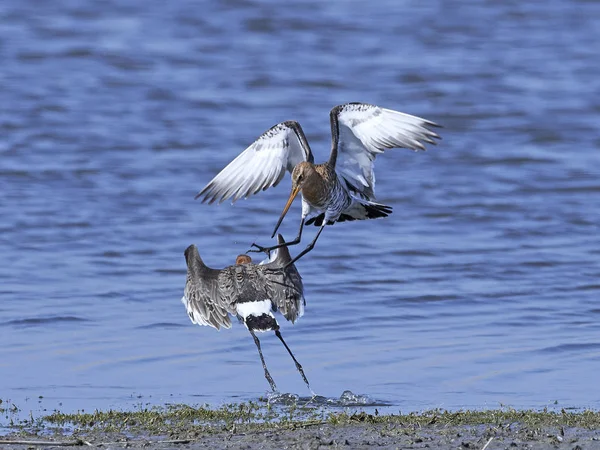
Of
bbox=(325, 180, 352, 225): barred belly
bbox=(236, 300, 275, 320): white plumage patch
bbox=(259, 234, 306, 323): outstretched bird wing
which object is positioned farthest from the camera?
bbox=(325, 180, 352, 225): barred belly

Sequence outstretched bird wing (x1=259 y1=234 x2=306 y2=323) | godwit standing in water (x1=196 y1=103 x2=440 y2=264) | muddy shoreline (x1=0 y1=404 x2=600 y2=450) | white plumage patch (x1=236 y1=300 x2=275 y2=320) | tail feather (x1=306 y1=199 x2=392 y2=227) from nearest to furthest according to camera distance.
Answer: muddy shoreline (x1=0 y1=404 x2=600 y2=450) → white plumage patch (x1=236 y1=300 x2=275 y2=320) → outstretched bird wing (x1=259 y1=234 x2=306 y2=323) → godwit standing in water (x1=196 y1=103 x2=440 y2=264) → tail feather (x1=306 y1=199 x2=392 y2=227)

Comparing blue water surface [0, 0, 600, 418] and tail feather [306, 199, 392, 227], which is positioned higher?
tail feather [306, 199, 392, 227]

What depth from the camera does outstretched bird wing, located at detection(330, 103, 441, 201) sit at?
321 inches

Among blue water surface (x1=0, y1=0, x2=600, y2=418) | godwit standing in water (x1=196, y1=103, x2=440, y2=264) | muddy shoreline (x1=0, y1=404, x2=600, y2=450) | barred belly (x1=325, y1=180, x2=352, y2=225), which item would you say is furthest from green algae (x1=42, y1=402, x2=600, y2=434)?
barred belly (x1=325, y1=180, x2=352, y2=225)

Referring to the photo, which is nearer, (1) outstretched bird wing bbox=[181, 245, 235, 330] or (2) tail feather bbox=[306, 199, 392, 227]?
(1) outstretched bird wing bbox=[181, 245, 235, 330]

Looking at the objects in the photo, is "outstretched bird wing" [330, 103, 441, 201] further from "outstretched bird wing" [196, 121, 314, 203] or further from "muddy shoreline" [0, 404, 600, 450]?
"muddy shoreline" [0, 404, 600, 450]

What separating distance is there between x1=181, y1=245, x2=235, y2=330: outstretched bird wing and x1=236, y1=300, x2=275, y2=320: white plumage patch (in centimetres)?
8

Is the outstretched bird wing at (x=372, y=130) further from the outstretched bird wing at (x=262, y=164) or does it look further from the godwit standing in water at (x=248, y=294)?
the godwit standing in water at (x=248, y=294)

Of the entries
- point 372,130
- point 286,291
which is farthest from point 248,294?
point 372,130

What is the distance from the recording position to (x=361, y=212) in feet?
28.2

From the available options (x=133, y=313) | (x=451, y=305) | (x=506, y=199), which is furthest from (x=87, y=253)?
(x=506, y=199)

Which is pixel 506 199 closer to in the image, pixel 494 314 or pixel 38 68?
pixel 494 314

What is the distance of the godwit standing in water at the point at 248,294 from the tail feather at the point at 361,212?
486mm

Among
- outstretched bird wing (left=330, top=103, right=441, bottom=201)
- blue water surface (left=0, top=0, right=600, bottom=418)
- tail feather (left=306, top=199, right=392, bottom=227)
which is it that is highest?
outstretched bird wing (left=330, top=103, right=441, bottom=201)
